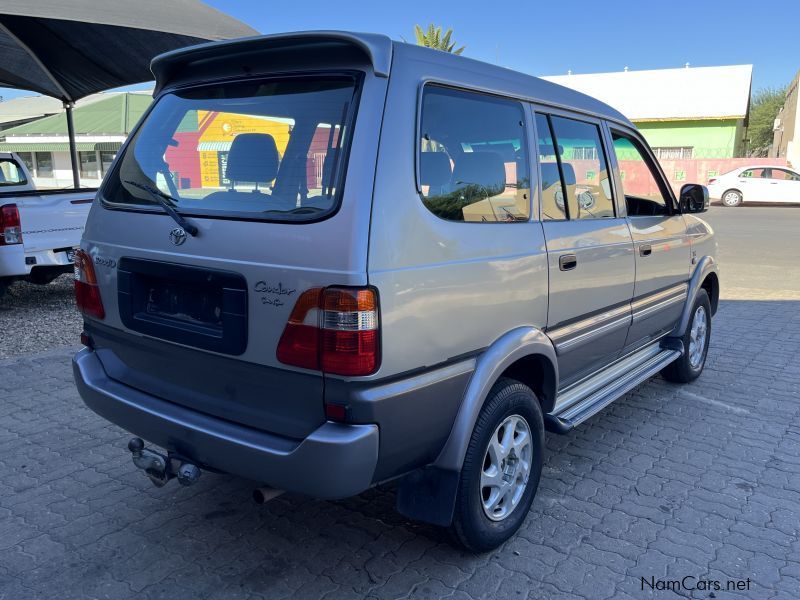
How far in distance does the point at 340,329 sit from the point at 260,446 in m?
0.54

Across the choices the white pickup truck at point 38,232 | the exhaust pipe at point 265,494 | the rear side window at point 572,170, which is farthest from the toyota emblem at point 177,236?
the white pickup truck at point 38,232

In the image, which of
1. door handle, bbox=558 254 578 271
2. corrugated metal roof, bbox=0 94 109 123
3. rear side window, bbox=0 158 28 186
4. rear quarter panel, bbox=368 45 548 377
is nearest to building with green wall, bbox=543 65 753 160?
corrugated metal roof, bbox=0 94 109 123

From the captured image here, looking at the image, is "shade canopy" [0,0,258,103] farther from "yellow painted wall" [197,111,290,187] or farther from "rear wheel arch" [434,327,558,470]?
"rear wheel arch" [434,327,558,470]

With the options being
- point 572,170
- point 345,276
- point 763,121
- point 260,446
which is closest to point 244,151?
point 345,276

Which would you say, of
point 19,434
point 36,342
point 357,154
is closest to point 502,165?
point 357,154

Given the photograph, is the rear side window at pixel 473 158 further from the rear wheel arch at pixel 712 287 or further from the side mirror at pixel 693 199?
the rear wheel arch at pixel 712 287

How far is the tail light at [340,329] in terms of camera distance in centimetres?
212

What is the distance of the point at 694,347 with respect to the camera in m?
5.16

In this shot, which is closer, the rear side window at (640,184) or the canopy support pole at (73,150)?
the rear side window at (640,184)

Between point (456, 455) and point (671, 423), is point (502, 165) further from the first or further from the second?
point (671, 423)

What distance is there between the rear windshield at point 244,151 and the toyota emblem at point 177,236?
98mm

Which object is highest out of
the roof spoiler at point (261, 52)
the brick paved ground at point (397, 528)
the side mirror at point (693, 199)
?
the roof spoiler at point (261, 52)

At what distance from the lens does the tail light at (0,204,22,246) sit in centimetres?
645

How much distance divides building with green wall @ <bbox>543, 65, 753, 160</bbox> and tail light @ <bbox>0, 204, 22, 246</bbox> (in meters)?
33.5
